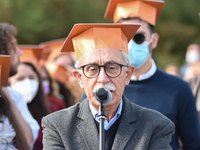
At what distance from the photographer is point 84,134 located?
9.41 ft

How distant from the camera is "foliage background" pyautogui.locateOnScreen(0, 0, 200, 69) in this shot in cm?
1630

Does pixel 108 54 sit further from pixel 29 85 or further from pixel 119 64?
pixel 29 85

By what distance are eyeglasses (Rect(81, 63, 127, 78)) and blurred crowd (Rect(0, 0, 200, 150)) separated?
1.09m

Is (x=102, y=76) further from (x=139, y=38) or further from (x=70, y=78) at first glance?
(x=70, y=78)

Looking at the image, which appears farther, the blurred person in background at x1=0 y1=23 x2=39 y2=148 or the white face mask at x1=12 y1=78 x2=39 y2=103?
the white face mask at x1=12 y1=78 x2=39 y2=103

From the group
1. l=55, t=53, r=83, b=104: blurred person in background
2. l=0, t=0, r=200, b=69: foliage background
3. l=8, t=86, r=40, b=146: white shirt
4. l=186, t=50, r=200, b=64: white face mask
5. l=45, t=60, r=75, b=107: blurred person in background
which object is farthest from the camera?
l=0, t=0, r=200, b=69: foliage background

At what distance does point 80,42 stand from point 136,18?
146 cm

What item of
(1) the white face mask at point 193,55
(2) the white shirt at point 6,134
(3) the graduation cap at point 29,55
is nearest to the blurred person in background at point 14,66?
(2) the white shirt at point 6,134

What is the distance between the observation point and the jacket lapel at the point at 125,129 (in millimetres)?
2805

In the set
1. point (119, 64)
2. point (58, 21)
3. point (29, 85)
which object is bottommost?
point (58, 21)

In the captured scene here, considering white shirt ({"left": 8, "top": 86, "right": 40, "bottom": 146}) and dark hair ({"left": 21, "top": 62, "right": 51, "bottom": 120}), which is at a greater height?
white shirt ({"left": 8, "top": 86, "right": 40, "bottom": 146})

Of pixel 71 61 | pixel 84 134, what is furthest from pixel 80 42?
pixel 71 61

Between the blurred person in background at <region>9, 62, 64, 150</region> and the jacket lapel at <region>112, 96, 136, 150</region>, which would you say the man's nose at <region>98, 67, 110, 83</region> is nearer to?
the jacket lapel at <region>112, 96, 136, 150</region>

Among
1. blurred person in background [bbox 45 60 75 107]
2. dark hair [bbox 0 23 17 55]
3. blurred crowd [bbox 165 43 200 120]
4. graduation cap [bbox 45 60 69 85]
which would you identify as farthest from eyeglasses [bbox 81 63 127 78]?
graduation cap [bbox 45 60 69 85]
